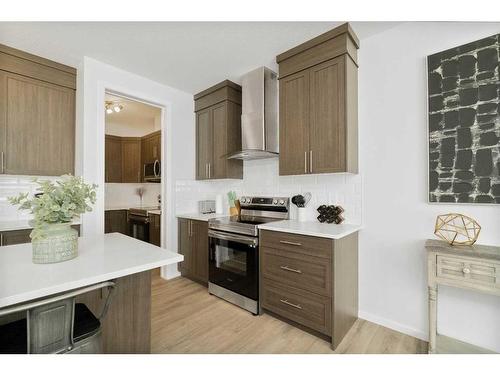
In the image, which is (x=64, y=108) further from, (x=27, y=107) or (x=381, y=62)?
(x=381, y=62)

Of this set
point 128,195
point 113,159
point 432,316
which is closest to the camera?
point 432,316

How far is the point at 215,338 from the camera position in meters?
1.85

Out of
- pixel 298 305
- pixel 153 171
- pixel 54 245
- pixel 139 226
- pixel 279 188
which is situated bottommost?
pixel 298 305

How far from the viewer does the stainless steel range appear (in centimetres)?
219

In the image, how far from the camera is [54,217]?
110 cm

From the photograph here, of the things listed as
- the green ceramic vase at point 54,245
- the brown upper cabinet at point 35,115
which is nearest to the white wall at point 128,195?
the brown upper cabinet at point 35,115

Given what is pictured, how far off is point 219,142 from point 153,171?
1774mm

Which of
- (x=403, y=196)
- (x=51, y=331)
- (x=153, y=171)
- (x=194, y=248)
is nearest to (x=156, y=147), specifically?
(x=153, y=171)

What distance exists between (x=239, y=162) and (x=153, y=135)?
2189mm

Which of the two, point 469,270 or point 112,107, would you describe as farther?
point 112,107

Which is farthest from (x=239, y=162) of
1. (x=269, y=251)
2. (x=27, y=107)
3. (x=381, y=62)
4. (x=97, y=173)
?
(x=27, y=107)

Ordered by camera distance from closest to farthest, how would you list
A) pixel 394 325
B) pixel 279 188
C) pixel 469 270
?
pixel 469 270 → pixel 394 325 → pixel 279 188

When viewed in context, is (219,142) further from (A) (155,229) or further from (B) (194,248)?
(A) (155,229)

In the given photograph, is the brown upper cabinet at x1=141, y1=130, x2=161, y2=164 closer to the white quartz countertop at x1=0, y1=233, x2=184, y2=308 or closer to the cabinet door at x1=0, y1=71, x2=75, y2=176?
the cabinet door at x1=0, y1=71, x2=75, y2=176
